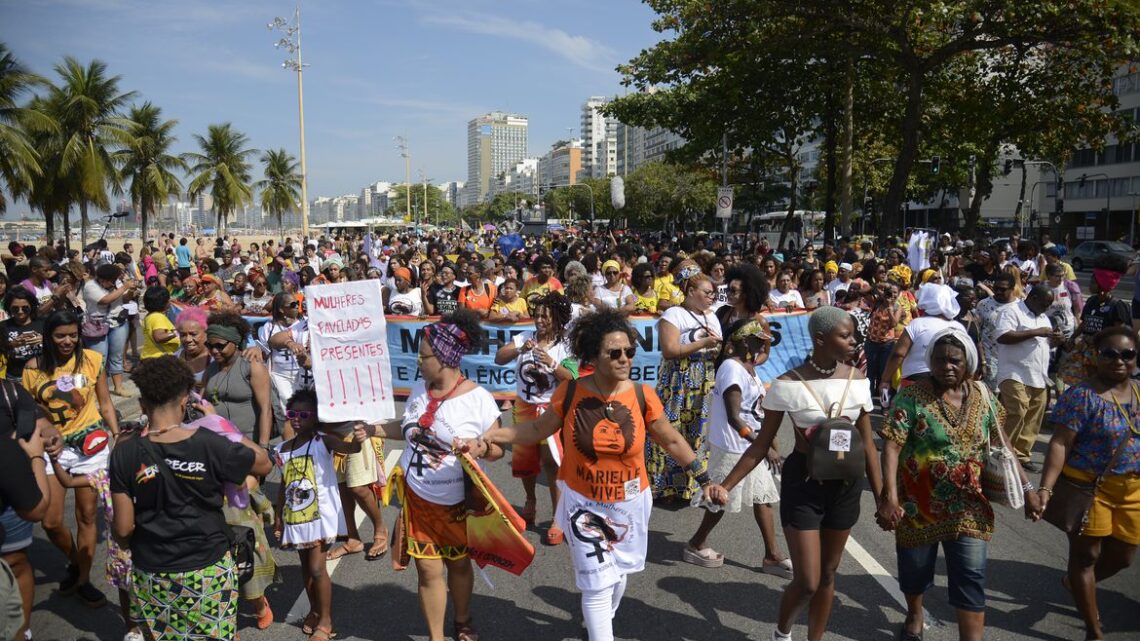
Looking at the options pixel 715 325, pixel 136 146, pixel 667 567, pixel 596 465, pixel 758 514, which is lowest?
pixel 667 567

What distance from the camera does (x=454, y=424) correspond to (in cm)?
387

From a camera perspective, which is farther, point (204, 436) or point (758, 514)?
point (758, 514)

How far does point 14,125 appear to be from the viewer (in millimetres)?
25422

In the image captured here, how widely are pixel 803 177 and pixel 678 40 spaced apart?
10849cm

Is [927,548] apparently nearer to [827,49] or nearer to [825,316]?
[825,316]

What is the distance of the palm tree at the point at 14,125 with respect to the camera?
24.3m

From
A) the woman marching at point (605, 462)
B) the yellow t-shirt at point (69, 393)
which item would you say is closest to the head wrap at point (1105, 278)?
the woman marching at point (605, 462)

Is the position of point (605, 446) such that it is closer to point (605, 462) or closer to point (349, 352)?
point (605, 462)

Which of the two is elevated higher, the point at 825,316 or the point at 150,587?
the point at 825,316

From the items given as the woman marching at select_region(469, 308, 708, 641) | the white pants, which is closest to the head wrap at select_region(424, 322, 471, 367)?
the woman marching at select_region(469, 308, 708, 641)

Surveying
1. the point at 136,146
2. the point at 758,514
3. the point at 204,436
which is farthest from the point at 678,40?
the point at 136,146

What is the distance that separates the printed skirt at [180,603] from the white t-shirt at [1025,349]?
624 centimetres

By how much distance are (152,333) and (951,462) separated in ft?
20.3

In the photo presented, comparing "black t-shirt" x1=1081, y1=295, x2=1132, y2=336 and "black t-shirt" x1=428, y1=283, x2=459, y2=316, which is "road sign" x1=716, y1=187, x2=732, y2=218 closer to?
"black t-shirt" x1=428, y1=283, x2=459, y2=316
